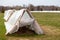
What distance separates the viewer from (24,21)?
26.1ft

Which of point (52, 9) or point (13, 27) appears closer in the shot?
point (13, 27)

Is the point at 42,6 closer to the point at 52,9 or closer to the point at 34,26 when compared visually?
the point at 52,9

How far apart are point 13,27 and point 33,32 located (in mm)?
941

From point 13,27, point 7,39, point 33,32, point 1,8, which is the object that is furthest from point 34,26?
point 1,8
